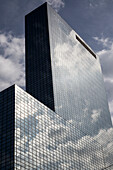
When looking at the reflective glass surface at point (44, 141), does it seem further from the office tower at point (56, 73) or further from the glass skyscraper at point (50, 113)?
the office tower at point (56, 73)

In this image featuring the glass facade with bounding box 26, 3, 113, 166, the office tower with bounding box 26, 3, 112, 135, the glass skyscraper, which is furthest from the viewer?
the glass facade with bounding box 26, 3, 113, 166

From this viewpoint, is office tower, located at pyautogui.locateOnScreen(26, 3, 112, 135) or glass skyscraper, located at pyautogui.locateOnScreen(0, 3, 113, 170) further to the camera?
office tower, located at pyautogui.locateOnScreen(26, 3, 112, 135)

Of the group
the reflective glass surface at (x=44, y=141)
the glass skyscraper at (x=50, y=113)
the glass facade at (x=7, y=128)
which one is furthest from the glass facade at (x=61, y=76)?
the glass facade at (x=7, y=128)

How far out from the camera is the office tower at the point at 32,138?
81.9 m

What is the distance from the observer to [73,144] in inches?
4929

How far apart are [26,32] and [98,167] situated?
370ft

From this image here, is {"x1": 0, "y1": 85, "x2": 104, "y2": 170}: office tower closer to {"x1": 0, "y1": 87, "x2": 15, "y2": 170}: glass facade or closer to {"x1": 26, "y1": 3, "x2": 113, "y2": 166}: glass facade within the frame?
{"x1": 0, "y1": 87, "x2": 15, "y2": 170}: glass facade

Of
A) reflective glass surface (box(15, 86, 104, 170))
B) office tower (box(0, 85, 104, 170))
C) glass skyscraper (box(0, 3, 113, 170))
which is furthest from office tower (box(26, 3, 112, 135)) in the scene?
office tower (box(0, 85, 104, 170))

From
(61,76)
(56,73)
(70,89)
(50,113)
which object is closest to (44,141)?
(50,113)

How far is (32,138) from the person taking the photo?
9250 centimetres

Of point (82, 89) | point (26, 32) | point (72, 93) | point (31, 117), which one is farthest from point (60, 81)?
point (31, 117)

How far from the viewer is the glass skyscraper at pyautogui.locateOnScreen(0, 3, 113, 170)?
3430 inches

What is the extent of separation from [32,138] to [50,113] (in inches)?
909

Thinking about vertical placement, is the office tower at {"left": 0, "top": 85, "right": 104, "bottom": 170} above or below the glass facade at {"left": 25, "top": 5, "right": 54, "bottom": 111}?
below
